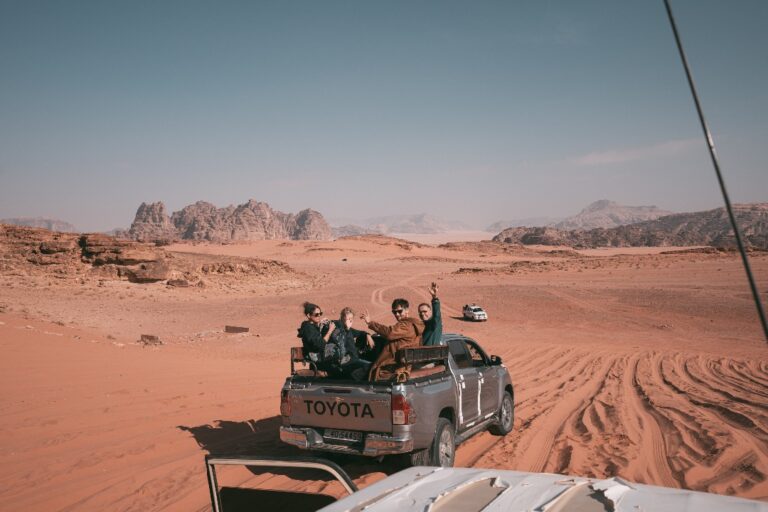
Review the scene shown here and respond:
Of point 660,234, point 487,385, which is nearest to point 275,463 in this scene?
point 487,385

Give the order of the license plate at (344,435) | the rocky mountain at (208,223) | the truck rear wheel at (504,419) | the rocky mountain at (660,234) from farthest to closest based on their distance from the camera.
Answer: the rocky mountain at (208,223)
the rocky mountain at (660,234)
the truck rear wheel at (504,419)
the license plate at (344,435)

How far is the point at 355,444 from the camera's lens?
6031mm

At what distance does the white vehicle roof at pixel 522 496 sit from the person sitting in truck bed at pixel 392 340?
348 centimetres

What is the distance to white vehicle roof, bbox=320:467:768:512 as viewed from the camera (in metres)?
2.27

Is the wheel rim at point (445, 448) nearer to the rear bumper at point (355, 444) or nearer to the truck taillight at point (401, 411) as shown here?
the rear bumper at point (355, 444)

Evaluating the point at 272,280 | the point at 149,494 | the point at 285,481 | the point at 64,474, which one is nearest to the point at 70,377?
the point at 64,474

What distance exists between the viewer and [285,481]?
6.21 m

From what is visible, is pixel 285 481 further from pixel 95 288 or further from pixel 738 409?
pixel 95 288

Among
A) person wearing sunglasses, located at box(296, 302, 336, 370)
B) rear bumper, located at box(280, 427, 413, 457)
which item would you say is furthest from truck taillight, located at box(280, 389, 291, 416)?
person wearing sunglasses, located at box(296, 302, 336, 370)

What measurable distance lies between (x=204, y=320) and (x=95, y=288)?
34.2ft

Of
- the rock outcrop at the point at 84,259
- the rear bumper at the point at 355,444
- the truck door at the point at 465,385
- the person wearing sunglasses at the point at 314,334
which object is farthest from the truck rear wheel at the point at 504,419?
the rock outcrop at the point at 84,259

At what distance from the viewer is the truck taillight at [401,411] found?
19.1 ft

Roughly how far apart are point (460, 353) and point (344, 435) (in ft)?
8.00

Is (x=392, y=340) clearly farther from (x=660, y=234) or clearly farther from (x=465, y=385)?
(x=660, y=234)
